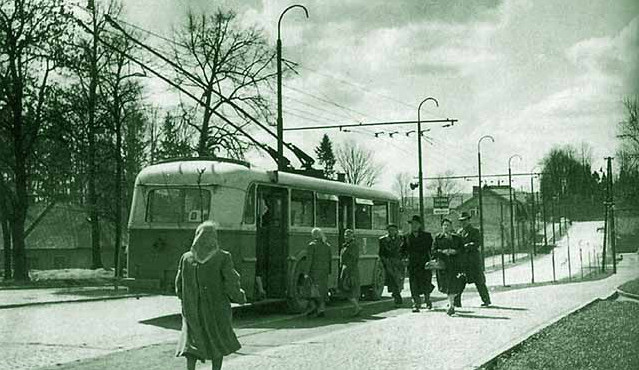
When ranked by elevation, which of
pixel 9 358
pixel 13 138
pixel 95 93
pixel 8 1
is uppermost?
pixel 8 1

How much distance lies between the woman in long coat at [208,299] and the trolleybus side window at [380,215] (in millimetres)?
12512

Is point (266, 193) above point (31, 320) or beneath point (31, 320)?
above

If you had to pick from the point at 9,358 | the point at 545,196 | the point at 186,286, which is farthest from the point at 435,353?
the point at 545,196

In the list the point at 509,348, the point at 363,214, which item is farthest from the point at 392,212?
the point at 509,348

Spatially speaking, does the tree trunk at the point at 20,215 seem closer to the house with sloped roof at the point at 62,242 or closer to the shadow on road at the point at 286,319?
the shadow on road at the point at 286,319

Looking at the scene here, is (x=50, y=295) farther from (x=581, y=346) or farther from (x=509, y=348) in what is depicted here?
(x=581, y=346)

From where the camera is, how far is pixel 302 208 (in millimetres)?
16453

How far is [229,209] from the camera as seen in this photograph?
14.3 metres

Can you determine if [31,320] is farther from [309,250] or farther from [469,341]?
[469,341]

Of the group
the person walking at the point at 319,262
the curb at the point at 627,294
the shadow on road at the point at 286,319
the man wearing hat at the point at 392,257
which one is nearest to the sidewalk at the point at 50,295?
the shadow on road at the point at 286,319

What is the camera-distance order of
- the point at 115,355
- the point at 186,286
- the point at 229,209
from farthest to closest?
1. the point at 229,209
2. the point at 115,355
3. the point at 186,286

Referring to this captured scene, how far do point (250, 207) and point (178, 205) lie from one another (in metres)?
1.33

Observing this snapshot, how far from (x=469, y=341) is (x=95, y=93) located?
1036 inches

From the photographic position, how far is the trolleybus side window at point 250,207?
48.0 feet
